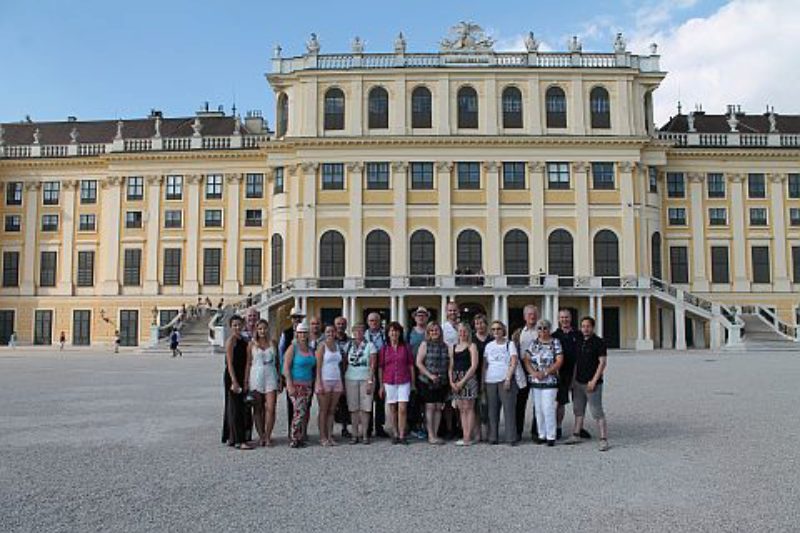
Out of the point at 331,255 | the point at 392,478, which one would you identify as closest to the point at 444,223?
the point at 331,255

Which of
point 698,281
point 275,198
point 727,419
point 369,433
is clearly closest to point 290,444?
point 369,433

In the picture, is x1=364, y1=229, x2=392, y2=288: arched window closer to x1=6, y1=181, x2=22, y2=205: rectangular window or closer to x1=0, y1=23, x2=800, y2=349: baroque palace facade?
x1=0, y1=23, x2=800, y2=349: baroque palace facade

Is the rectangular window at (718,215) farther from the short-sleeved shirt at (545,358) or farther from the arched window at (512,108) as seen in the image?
the short-sleeved shirt at (545,358)

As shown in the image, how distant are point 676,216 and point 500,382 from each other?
41.5 meters

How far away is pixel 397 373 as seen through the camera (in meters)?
10.8

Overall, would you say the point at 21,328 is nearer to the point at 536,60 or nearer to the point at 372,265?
the point at 372,265

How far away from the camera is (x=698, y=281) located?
48062mm

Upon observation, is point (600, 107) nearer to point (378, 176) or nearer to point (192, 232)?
point (378, 176)

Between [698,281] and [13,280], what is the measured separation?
4377cm

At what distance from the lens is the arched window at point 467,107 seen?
46844mm

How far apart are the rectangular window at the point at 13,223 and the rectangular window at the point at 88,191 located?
456 cm

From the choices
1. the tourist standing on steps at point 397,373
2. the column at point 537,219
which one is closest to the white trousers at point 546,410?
the tourist standing on steps at point 397,373

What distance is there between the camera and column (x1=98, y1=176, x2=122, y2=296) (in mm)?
49438

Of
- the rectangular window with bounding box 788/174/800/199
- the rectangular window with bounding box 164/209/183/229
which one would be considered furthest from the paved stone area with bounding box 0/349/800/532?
the rectangular window with bounding box 788/174/800/199
